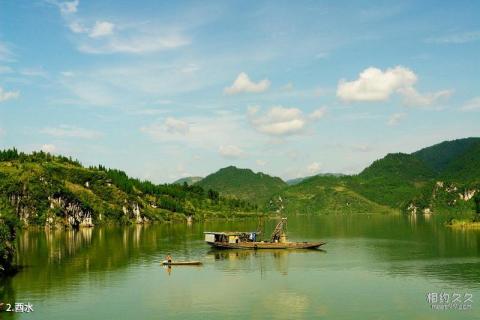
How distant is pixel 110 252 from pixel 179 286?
193ft

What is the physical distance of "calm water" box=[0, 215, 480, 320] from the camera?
6994 centimetres

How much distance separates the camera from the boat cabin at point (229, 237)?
145m

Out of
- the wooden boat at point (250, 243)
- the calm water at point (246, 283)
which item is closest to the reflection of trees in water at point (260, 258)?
the calm water at point (246, 283)

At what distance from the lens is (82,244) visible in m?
166

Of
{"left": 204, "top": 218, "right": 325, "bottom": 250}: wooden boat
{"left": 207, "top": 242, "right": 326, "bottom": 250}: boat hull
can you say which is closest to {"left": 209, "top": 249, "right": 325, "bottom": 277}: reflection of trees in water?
{"left": 207, "top": 242, "right": 326, "bottom": 250}: boat hull

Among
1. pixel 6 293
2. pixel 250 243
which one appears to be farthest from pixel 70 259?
pixel 250 243

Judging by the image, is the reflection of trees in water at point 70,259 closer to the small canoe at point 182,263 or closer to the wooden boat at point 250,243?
the small canoe at point 182,263

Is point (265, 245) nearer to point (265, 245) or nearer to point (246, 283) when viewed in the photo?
point (265, 245)

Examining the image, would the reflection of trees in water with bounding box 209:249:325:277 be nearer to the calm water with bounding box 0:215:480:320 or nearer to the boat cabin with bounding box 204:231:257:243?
the calm water with bounding box 0:215:480:320

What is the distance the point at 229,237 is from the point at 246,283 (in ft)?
182

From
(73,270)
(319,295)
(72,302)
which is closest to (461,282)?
(319,295)

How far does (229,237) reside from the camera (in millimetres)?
145625

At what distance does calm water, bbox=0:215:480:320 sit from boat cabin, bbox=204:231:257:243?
595cm

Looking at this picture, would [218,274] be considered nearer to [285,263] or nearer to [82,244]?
[285,263]
